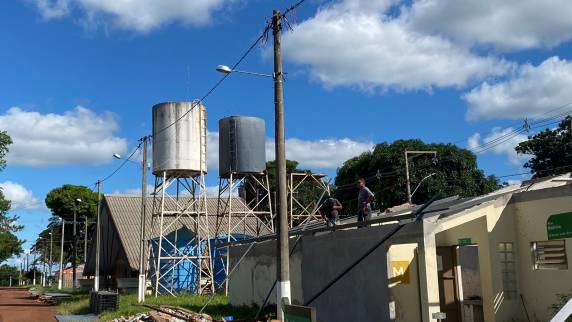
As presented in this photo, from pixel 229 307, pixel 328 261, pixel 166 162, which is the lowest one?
pixel 229 307

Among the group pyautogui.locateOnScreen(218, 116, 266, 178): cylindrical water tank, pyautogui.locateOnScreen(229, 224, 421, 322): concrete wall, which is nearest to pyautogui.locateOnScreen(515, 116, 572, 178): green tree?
pyautogui.locateOnScreen(218, 116, 266, 178): cylindrical water tank

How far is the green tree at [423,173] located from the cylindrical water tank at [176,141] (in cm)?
1365

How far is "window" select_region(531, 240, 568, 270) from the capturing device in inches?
509

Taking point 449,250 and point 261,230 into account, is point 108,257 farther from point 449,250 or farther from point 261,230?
point 449,250

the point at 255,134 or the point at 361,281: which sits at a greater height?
the point at 255,134

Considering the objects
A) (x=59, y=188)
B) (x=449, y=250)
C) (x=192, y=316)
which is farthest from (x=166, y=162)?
(x=59, y=188)

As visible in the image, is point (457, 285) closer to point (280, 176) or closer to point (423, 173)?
point (280, 176)

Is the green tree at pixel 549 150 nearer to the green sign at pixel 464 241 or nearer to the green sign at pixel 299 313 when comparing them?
the green sign at pixel 464 241

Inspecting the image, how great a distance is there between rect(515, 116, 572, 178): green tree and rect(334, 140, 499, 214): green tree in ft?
10.4

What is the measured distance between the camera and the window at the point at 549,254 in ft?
42.4

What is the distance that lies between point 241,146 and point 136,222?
52.2ft

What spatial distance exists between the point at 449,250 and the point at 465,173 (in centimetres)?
2985

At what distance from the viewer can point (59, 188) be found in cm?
8150

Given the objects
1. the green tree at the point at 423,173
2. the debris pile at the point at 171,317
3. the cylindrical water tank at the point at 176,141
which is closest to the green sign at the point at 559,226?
the debris pile at the point at 171,317
